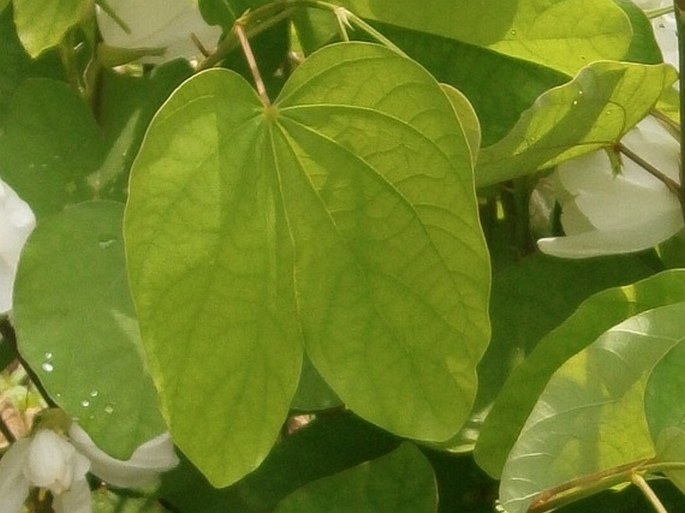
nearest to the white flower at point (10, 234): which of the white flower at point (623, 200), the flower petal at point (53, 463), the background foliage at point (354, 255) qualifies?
the background foliage at point (354, 255)

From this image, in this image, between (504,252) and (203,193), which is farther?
(504,252)

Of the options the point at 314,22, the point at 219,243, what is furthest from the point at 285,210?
the point at 314,22

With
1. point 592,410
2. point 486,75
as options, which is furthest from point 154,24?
point 592,410

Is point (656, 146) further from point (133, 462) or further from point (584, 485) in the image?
point (133, 462)

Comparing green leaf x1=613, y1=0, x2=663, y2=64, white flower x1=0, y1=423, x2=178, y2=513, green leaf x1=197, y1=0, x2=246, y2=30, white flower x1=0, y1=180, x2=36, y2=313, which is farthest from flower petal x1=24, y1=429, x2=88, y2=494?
green leaf x1=613, y1=0, x2=663, y2=64

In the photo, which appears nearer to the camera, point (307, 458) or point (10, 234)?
point (10, 234)

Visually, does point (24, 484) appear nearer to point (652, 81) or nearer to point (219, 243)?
point (219, 243)

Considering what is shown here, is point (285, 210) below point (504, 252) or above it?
above
